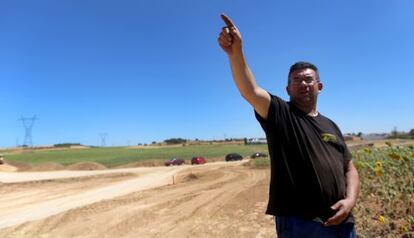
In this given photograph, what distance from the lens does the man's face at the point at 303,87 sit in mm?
2742

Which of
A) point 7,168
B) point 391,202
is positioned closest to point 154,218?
point 391,202

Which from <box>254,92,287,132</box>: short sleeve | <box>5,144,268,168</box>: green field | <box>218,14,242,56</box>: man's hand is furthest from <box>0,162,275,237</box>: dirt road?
<box>5,144,268,168</box>: green field

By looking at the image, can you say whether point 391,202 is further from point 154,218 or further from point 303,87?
point 154,218

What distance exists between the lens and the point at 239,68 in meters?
2.44

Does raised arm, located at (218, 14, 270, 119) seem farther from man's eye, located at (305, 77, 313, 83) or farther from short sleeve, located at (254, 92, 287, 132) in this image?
man's eye, located at (305, 77, 313, 83)

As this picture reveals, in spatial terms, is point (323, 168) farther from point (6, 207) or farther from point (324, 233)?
point (6, 207)

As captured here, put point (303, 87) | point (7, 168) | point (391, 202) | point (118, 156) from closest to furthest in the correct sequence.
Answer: point (303, 87), point (391, 202), point (7, 168), point (118, 156)

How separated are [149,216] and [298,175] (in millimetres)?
7774

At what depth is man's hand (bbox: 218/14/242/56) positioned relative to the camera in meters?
2.38

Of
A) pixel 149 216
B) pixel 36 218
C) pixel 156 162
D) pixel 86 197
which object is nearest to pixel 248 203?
pixel 149 216

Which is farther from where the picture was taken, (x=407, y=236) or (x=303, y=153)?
(x=407, y=236)

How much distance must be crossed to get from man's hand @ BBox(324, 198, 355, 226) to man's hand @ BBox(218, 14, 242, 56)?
1042 mm

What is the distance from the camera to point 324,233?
2.47m

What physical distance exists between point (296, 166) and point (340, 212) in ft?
1.20
